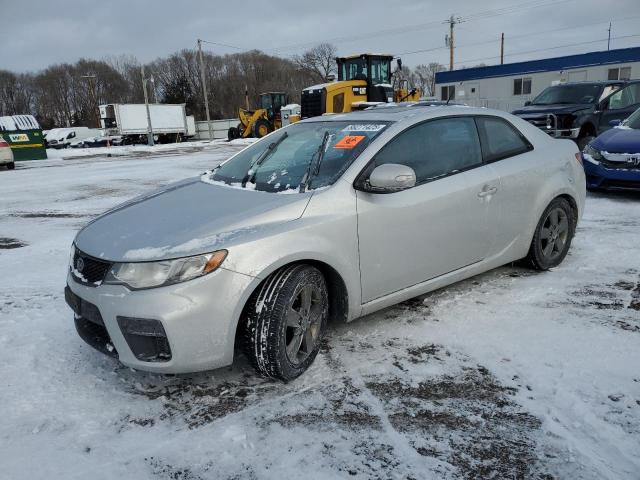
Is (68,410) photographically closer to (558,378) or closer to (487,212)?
(558,378)

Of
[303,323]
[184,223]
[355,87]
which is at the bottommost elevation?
[303,323]

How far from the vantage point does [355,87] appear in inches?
728

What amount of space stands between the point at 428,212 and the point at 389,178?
0.50 metres

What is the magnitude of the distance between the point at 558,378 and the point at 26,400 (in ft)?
9.65

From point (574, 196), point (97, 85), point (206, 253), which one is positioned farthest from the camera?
point (97, 85)

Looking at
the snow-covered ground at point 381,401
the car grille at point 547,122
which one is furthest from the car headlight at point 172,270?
the car grille at point 547,122

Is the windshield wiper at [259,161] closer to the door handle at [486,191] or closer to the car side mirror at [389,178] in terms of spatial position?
the car side mirror at [389,178]

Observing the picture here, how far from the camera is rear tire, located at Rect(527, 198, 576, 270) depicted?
14.6ft

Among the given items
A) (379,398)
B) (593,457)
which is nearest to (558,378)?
(593,457)

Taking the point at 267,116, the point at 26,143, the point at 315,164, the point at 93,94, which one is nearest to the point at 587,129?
the point at 315,164

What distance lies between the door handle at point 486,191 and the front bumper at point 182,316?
197cm

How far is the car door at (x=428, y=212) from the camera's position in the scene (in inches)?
128

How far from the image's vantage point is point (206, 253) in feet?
8.61

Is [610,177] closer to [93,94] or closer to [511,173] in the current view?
[511,173]
